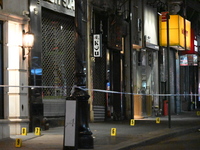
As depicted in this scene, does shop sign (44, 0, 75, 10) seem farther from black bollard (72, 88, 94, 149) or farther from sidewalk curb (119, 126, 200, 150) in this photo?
black bollard (72, 88, 94, 149)

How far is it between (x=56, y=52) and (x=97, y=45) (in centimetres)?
310

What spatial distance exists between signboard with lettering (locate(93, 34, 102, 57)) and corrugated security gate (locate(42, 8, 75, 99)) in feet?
4.95

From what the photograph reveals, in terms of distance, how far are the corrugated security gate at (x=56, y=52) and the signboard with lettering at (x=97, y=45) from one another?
1.51 meters

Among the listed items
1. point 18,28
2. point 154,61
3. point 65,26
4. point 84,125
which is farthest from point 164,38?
point 84,125

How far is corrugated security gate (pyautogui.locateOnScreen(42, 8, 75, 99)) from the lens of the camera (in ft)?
65.7

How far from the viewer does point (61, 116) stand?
21.0 m

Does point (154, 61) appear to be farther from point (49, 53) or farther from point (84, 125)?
point (84, 125)

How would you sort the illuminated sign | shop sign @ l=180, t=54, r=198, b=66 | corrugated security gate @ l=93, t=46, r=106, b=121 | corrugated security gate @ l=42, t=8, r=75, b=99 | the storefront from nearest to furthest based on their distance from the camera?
the storefront → corrugated security gate @ l=42, t=8, r=75, b=99 → corrugated security gate @ l=93, t=46, r=106, b=121 → the illuminated sign → shop sign @ l=180, t=54, r=198, b=66

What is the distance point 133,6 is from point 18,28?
12795 mm

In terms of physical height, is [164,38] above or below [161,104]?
above

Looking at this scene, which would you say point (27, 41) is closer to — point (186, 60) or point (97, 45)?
point (97, 45)

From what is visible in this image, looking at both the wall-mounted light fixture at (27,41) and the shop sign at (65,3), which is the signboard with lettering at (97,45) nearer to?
the shop sign at (65,3)

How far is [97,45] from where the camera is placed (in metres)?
23.7

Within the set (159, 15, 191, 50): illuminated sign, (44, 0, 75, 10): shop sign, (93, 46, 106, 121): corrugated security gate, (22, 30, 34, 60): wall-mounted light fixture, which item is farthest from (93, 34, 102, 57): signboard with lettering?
(159, 15, 191, 50): illuminated sign
